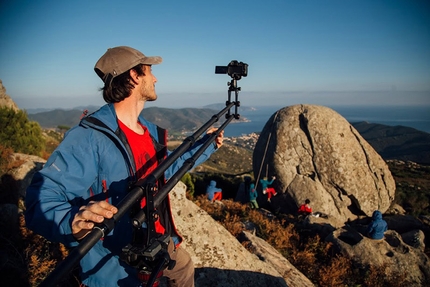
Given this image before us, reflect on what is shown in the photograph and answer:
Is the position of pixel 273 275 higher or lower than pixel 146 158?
lower

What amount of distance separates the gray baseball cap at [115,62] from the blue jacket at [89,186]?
30 centimetres

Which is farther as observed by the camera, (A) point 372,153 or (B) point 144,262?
(A) point 372,153

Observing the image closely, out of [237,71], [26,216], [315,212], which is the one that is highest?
[237,71]

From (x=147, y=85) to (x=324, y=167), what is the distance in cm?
1301

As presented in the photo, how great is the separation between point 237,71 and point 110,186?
1950mm

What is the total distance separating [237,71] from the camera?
3.16m

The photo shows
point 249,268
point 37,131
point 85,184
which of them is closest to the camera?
point 85,184

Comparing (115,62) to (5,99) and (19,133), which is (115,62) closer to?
(19,133)

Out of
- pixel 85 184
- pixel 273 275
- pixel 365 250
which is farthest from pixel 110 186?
pixel 365 250

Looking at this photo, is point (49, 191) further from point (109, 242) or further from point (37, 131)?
point (37, 131)

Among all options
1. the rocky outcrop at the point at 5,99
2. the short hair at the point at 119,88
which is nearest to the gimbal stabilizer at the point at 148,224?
the short hair at the point at 119,88

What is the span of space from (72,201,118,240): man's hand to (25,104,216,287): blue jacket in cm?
21

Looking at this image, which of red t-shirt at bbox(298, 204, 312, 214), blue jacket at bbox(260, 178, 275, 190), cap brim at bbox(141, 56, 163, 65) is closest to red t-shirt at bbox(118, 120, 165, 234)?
cap brim at bbox(141, 56, 163, 65)

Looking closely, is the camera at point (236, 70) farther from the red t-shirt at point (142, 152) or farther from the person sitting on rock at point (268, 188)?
the person sitting on rock at point (268, 188)
